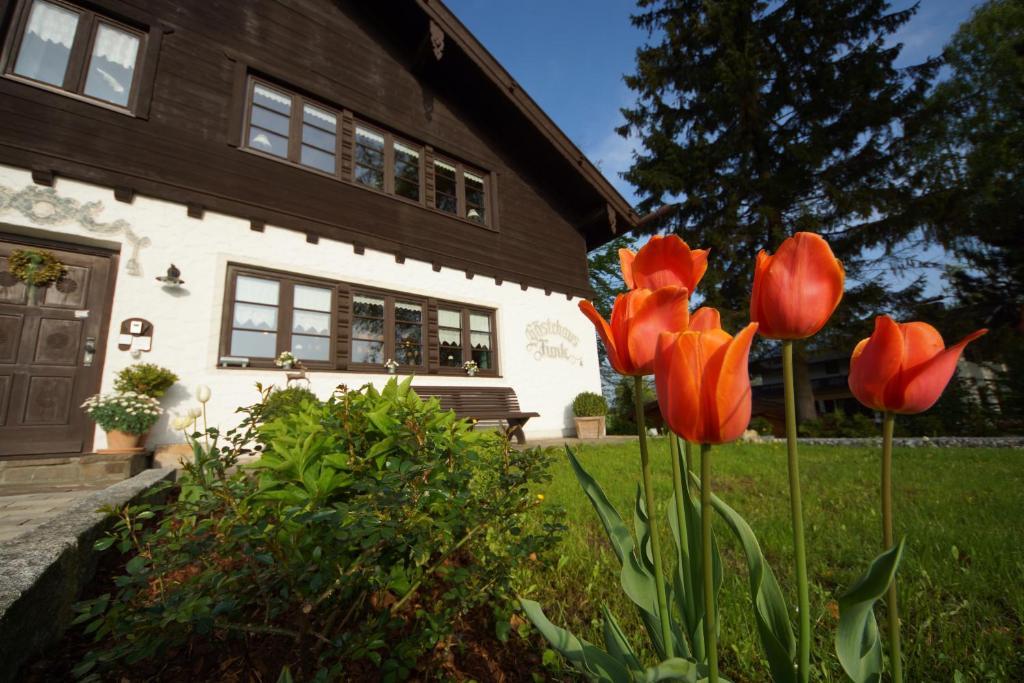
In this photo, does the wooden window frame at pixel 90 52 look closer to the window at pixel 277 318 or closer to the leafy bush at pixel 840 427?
the window at pixel 277 318

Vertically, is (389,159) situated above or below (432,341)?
above

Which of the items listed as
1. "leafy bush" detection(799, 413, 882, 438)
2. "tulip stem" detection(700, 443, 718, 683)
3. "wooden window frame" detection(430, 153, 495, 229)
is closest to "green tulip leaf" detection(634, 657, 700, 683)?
"tulip stem" detection(700, 443, 718, 683)

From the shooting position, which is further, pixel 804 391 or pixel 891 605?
pixel 804 391

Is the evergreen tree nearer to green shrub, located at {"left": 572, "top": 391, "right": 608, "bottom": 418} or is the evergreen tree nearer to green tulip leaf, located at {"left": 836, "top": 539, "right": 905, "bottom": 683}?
green shrub, located at {"left": 572, "top": 391, "right": 608, "bottom": 418}

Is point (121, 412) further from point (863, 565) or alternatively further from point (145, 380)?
point (863, 565)

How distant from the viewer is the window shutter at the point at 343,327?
6.56 metres

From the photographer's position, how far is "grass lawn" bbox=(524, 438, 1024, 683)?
Result: 1.31 meters

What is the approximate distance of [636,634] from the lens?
1356mm

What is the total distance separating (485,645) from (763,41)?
16.7 meters

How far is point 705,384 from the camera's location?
0.60 metres

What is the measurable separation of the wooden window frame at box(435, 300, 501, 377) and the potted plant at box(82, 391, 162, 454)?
3.99 meters

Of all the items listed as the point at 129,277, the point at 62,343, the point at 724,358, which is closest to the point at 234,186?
the point at 129,277

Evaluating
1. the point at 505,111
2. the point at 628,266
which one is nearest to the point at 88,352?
the point at 628,266

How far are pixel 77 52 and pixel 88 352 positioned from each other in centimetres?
381
